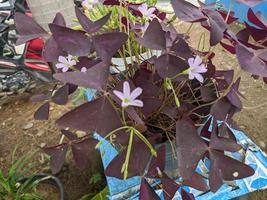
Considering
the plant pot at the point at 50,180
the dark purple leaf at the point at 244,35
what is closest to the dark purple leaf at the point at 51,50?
the dark purple leaf at the point at 244,35

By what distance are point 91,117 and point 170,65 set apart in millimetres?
199

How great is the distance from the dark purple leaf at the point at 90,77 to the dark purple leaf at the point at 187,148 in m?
0.18

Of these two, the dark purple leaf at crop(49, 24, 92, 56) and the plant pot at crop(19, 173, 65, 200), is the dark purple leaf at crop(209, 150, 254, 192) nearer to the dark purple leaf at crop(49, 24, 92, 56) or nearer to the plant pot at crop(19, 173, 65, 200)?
the dark purple leaf at crop(49, 24, 92, 56)

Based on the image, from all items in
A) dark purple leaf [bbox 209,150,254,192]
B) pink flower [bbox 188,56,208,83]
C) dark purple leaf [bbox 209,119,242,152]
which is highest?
pink flower [bbox 188,56,208,83]

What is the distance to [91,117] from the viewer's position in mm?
638

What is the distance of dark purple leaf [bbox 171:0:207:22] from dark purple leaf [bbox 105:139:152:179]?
0.89ft

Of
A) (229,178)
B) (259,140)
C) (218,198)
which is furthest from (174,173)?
(259,140)

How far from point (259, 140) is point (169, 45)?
108cm

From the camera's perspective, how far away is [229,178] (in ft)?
2.29

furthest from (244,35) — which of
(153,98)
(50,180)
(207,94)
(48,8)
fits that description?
(48,8)

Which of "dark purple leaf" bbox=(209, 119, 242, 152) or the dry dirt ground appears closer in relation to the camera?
"dark purple leaf" bbox=(209, 119, 242, 152)

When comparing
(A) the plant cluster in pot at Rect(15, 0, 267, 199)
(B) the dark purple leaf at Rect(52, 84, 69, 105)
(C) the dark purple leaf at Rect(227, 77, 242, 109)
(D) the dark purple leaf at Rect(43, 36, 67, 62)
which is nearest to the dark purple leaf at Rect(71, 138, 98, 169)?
(A) the plant cluster in pot at Rect(15, 0, 267, 199)

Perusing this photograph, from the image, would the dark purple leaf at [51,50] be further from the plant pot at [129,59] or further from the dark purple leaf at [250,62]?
the dark purple leaf at [250,62]

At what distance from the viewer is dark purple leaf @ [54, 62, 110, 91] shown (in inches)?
23.8
